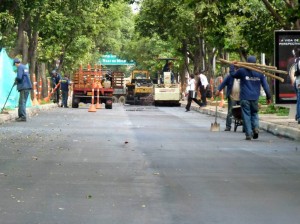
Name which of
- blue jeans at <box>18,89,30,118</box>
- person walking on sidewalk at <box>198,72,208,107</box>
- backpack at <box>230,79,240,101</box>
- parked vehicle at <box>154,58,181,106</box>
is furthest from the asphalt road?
parked vehicle at <box>154,58,181,106</box>

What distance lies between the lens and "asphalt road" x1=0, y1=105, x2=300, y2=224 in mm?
7883

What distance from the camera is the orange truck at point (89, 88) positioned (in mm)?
41344

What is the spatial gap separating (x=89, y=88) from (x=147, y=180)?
32123mm

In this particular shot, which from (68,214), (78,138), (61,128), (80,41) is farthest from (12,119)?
(80,41)

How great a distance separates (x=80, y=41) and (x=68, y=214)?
169 ft

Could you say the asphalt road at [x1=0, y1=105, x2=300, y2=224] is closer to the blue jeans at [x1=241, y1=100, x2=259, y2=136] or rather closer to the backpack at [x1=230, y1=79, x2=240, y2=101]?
the blue jeans at [x1=241, y1=100, x2=259, y2=136]

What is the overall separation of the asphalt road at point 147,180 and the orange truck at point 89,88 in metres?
23.3

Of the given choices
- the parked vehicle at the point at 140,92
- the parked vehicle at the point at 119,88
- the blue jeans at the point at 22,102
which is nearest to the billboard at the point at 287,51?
the blue jeans at the point at 22,102

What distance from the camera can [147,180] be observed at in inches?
410

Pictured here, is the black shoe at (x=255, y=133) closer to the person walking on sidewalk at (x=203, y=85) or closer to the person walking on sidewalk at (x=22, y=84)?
the person walking on sidewalk at (x=22, y=84)

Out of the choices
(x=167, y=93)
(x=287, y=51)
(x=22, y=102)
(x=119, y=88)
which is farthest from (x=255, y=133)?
(x=119, y=88)

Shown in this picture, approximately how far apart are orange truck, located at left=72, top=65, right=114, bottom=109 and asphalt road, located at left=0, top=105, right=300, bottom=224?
76.5ft

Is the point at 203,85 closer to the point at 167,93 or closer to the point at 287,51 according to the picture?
the point at 167,93

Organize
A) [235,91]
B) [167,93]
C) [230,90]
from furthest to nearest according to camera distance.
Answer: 1. [167,93]
2. [235,91]
3. [230,90]
